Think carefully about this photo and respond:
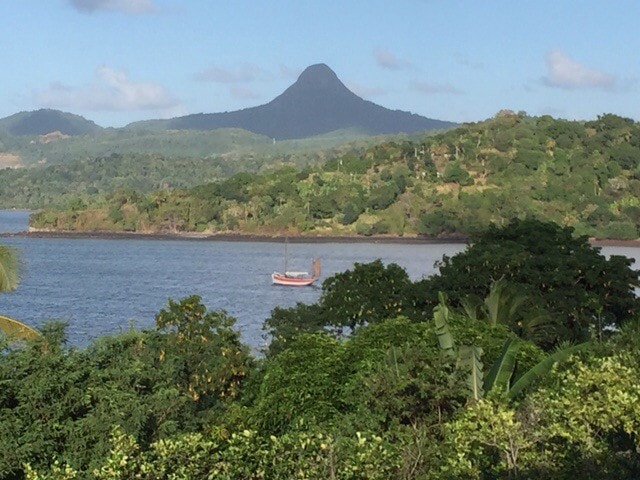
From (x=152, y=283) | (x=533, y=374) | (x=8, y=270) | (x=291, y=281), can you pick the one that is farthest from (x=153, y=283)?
(x=533, y=374)

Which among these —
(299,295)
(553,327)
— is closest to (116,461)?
(553,327)

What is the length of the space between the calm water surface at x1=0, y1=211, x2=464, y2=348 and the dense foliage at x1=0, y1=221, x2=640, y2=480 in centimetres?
3724

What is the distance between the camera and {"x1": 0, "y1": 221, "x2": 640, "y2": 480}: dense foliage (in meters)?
16.9

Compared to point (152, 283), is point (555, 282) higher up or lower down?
higher up

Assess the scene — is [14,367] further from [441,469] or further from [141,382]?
[441,469]

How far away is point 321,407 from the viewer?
83.0 ft

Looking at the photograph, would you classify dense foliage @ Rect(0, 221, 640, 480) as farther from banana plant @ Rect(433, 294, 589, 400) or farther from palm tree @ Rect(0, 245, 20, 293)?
palm tree @ Rect(0, 245, 20, 293)

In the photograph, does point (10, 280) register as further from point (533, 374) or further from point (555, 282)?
point (555, 282)

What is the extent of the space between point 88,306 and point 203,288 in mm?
23122

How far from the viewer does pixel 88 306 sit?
110m

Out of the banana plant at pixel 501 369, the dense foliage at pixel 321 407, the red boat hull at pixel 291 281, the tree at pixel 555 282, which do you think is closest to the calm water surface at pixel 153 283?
the red boat hull at pixel 291 281

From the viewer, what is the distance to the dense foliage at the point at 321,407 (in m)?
16.9

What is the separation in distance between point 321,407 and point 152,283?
115m

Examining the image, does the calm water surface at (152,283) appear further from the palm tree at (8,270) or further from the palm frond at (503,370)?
the palm frond at (503,370)
